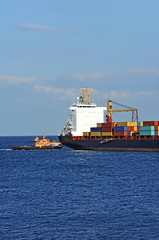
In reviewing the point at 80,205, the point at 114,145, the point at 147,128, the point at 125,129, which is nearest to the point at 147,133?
Result: the point at 147,128

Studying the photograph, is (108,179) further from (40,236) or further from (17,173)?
(40,236)

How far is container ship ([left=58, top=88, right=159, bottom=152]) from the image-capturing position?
268 feet

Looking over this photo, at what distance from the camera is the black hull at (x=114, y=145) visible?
8094 cm

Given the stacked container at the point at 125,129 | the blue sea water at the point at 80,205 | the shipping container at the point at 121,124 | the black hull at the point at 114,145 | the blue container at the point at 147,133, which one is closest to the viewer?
the blue sea water at the point at 80,205

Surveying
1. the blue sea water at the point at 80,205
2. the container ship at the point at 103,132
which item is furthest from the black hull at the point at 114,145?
the blue sea water at the point at 80,205

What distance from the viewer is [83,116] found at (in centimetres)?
9269

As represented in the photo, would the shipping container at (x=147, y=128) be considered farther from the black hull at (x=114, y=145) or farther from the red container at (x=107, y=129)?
the red container at (x=107, y=129)

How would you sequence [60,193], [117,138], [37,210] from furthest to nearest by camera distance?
[117,138], [60,193], [37,210]

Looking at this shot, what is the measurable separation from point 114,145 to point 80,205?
54516 mm

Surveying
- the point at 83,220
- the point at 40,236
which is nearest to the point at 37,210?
the point at 83,220

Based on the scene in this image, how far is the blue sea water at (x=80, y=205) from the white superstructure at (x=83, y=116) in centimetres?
4031

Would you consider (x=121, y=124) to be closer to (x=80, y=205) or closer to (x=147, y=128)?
(x=147, y=128)

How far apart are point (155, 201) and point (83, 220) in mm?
7851

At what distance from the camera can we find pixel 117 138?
86250mm
